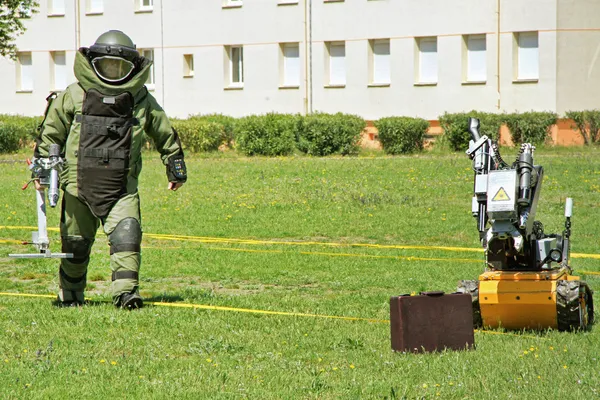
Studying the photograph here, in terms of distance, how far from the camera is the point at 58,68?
4600 cm

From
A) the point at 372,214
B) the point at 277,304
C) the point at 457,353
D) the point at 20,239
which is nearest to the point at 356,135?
the point at 372,214

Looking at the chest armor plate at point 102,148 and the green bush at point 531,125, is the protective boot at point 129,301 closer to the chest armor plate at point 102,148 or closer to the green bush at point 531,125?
the chest armor plate at point 102,148

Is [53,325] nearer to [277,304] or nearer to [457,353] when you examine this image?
[277,304]

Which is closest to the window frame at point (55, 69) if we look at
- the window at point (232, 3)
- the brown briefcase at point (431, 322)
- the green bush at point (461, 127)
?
the window at point (232, 3)

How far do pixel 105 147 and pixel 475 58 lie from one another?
28.5 m

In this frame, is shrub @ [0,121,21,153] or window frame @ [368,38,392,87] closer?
shrub @ [0,121,21,153]

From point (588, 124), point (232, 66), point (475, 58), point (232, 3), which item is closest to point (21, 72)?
point (232, 66)

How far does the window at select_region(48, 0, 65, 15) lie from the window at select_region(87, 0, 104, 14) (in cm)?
134

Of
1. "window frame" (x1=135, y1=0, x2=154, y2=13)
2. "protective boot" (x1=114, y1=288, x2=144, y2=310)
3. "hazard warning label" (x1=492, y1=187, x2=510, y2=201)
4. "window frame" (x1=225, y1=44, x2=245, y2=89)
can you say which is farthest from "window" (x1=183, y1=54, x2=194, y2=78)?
"hazard warning label" (x1=492, y1=187, x2=510, y2=201)

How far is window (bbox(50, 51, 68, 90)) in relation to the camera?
45.8 m

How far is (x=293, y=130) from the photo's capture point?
30.2 m

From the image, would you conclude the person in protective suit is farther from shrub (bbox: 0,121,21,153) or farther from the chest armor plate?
shrub (bbox: 0,121,21,153)

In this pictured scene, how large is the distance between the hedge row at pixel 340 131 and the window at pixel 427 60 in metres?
5.31

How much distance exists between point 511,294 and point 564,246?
2.86 feet
